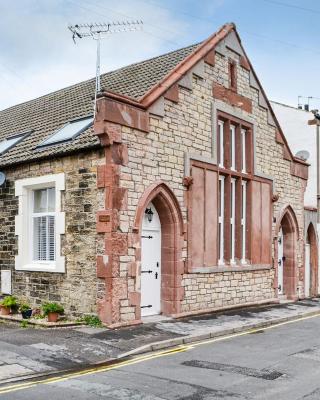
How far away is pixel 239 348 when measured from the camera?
10906 millimetres

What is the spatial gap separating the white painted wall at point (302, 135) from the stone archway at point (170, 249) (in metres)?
11.2

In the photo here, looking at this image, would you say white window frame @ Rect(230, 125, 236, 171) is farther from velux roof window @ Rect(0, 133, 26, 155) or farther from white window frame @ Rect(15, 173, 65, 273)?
velux roof window @ Rect(0, 133, 26, 155)

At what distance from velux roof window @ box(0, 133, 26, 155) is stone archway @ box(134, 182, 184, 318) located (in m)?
5.10

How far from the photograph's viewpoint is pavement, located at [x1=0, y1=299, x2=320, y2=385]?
9.23 m

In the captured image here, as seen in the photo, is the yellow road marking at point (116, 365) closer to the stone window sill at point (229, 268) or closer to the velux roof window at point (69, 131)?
the stone window sill at point (229, 268)

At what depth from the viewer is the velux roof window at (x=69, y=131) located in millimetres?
14211

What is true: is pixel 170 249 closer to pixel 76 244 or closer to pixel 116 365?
pixel 76 244

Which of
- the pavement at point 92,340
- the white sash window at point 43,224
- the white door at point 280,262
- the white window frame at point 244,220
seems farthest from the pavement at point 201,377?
the white door at point 280,262

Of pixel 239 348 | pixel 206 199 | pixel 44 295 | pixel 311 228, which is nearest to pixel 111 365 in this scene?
pixel 239 348

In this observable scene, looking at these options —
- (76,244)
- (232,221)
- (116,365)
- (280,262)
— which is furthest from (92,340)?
(280,262)

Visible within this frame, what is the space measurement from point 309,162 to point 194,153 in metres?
10.9

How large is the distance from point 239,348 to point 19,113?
45.1 feet

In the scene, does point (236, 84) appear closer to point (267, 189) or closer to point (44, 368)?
point (267, 189)

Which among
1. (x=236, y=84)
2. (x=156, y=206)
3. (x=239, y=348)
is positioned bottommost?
(x=239, y=348)
